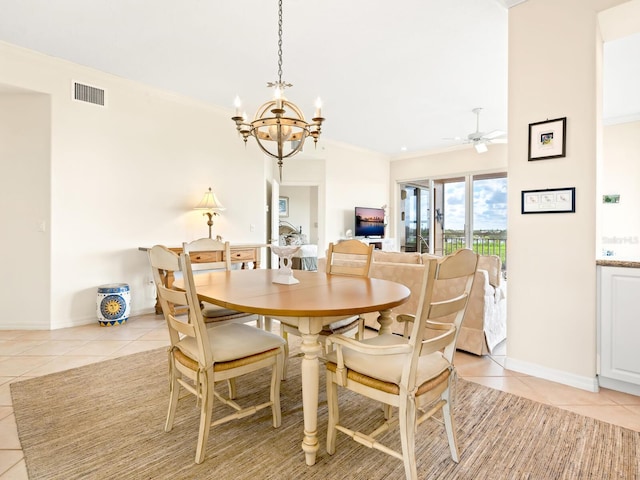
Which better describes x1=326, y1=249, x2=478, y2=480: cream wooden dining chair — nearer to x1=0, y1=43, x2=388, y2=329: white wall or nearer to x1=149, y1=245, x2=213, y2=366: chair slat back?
x1=149, y1=245, x2=213, y2=366: chair slat back

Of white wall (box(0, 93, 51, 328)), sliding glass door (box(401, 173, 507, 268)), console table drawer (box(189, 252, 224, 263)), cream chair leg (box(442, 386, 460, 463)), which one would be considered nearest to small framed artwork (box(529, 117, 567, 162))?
cream chair leg (box(442, 386, 460, 463))

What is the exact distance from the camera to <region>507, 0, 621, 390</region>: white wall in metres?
2.29

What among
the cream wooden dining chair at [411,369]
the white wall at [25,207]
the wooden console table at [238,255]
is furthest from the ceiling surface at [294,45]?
the cream wooden dining chair at [411,369]

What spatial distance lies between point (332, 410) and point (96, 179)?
3689 millimetres

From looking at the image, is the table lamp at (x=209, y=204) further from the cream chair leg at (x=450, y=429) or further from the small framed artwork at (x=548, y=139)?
the cream chair leg at (x=450, y=429)

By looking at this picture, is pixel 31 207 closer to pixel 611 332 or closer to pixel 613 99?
pixel 611 332

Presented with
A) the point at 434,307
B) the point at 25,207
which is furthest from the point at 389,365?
the point at 25,207

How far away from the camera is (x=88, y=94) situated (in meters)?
3.69

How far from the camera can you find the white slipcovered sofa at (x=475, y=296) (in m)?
2.83

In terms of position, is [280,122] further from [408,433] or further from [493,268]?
[493,268]

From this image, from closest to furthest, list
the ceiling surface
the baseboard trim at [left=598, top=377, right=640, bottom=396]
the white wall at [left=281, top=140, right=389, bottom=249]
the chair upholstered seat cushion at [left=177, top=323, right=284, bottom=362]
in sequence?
the chair upholstered seat cushion at [left=177, top=323, right=284, bottom=362], the baseboard trim at [left=598, top=377, right=640, bottom=396], the ceiling surface, the white wall at [left=281, top=140, right=389, bottom=249]

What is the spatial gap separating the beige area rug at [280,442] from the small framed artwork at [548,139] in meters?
1.70

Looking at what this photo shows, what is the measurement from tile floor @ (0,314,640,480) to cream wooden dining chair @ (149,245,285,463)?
2.43 ft

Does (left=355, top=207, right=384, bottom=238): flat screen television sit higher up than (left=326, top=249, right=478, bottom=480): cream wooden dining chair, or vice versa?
(left=355, top=207, right=384, bottom=238): flat screen television
